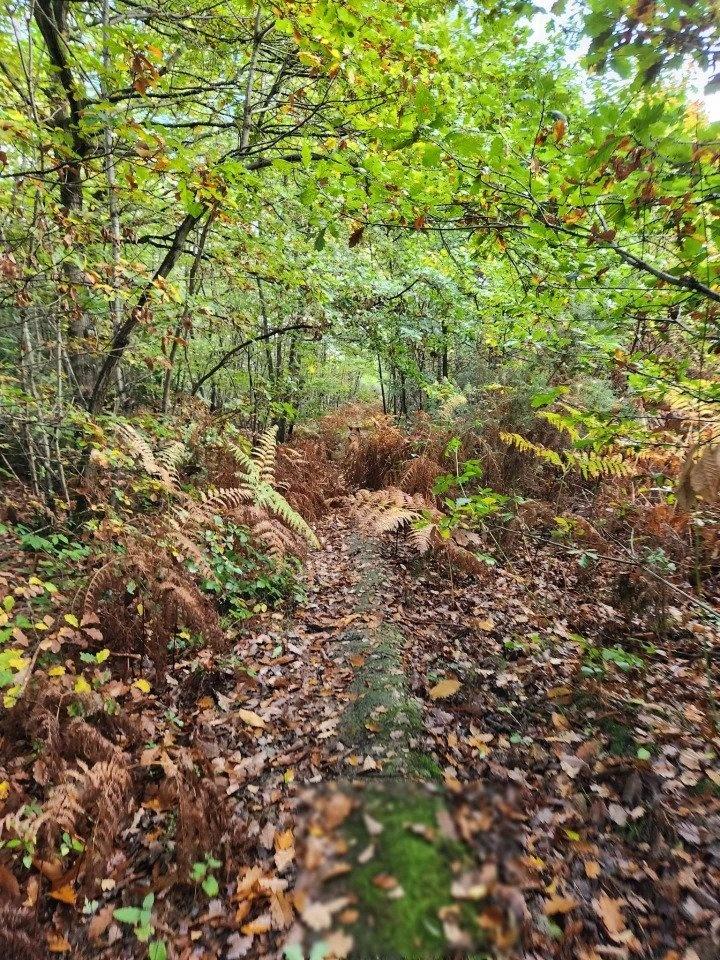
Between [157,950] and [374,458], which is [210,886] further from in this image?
[374,458]

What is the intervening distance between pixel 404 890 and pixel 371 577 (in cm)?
454

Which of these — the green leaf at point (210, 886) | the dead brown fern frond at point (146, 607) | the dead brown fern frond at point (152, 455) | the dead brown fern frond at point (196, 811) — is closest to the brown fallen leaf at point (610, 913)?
the green leaf at point (210, 886)

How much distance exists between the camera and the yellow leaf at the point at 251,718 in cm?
356

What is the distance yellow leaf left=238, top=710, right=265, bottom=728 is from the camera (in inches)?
140

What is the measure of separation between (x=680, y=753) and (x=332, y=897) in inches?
110

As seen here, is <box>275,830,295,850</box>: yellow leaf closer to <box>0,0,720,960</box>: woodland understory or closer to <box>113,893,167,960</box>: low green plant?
<box>0,0,720,960</box>: woodland understory

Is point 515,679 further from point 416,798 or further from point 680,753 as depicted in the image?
point 416,798

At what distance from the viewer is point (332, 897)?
1.18 metres

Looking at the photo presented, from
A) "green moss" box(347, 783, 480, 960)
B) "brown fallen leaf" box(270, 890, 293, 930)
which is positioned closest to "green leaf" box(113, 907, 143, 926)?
"brown fallen leaf" box(270, 890, 293, 930)

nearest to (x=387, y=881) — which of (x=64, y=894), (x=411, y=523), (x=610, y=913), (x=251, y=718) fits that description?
(x=610, y=913)

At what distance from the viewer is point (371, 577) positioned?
5809 mm

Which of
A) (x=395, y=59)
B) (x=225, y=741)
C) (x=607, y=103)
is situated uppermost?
(x=395, y=59)

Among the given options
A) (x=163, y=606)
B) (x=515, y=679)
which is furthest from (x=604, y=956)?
(x=163, y=606)

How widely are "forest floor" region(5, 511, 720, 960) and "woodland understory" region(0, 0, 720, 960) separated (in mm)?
15
